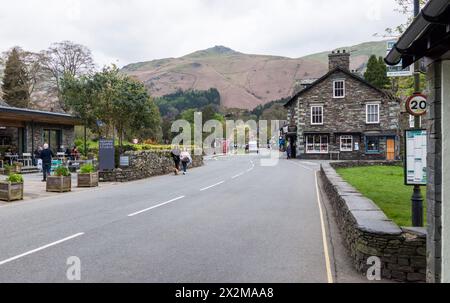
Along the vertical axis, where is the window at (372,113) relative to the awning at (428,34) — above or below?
above

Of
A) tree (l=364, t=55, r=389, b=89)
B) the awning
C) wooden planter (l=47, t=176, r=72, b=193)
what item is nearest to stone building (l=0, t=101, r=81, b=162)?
wooden planter (l=47, t=176, r=72, b=193)

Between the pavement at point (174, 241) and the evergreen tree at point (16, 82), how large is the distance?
4738 cm

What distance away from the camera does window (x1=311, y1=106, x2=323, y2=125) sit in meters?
47.2

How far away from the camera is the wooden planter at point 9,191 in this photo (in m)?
14.2

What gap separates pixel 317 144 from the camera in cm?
4762

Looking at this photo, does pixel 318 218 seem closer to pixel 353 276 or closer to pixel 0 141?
pixel 353 276

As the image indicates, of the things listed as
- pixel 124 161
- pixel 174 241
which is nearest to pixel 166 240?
pixel 174 241

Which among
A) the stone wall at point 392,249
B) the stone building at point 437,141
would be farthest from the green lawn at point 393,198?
the stone building at point 437,141

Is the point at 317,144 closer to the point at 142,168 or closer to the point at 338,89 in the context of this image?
the point at 338,89

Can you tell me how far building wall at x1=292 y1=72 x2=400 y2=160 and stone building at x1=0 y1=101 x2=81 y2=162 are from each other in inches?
973

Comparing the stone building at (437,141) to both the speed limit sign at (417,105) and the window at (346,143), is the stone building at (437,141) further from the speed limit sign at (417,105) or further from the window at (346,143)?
the window at (346,143)
